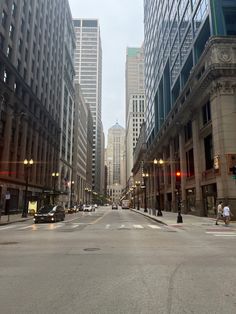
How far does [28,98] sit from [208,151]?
3291 cm

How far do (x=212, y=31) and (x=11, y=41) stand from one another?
95.2 ft

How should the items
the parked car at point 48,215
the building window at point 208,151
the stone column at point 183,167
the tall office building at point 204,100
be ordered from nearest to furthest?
the parked car at point 48,215 < the tall office building at point 204,100 < the building window at point 208,151 < the stone column at point 183,167

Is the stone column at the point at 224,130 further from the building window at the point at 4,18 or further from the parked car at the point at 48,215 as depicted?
the building window at the point at 4,18

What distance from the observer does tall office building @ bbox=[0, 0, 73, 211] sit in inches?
1772

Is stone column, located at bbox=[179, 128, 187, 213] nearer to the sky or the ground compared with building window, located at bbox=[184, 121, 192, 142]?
nearer to the ground

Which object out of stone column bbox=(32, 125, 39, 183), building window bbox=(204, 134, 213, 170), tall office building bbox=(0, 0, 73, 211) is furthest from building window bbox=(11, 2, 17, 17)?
building window bbox=(204, 134, 213, 170)

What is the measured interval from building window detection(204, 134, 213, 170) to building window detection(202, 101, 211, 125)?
6.72ft

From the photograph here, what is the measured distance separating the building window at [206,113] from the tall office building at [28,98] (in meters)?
22.7

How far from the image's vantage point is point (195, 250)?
39.8 feet

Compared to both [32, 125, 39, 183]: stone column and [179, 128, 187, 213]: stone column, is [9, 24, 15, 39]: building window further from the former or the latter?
[179, 128, 187, 213]: stone column

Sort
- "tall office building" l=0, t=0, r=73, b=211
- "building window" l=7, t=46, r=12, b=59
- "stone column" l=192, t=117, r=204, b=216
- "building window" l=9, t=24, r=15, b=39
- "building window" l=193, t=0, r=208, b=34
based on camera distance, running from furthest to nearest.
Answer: "building window" l=9, t=24, r=15, b=39 → "building window" l=7, t=46, r=12, b=59 → "tall office building" l=0, t=0, r=73, b=211 → "stone column" l=192, t=117, r=204, b=216 → "building window" l=193, t=0, r=208, b=34

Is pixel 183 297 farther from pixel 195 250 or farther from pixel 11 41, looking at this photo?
pixel 11 41

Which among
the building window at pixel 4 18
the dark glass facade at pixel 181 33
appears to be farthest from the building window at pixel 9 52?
the dark glass facade at pixel 181 33

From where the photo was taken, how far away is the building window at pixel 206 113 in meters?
37.0
